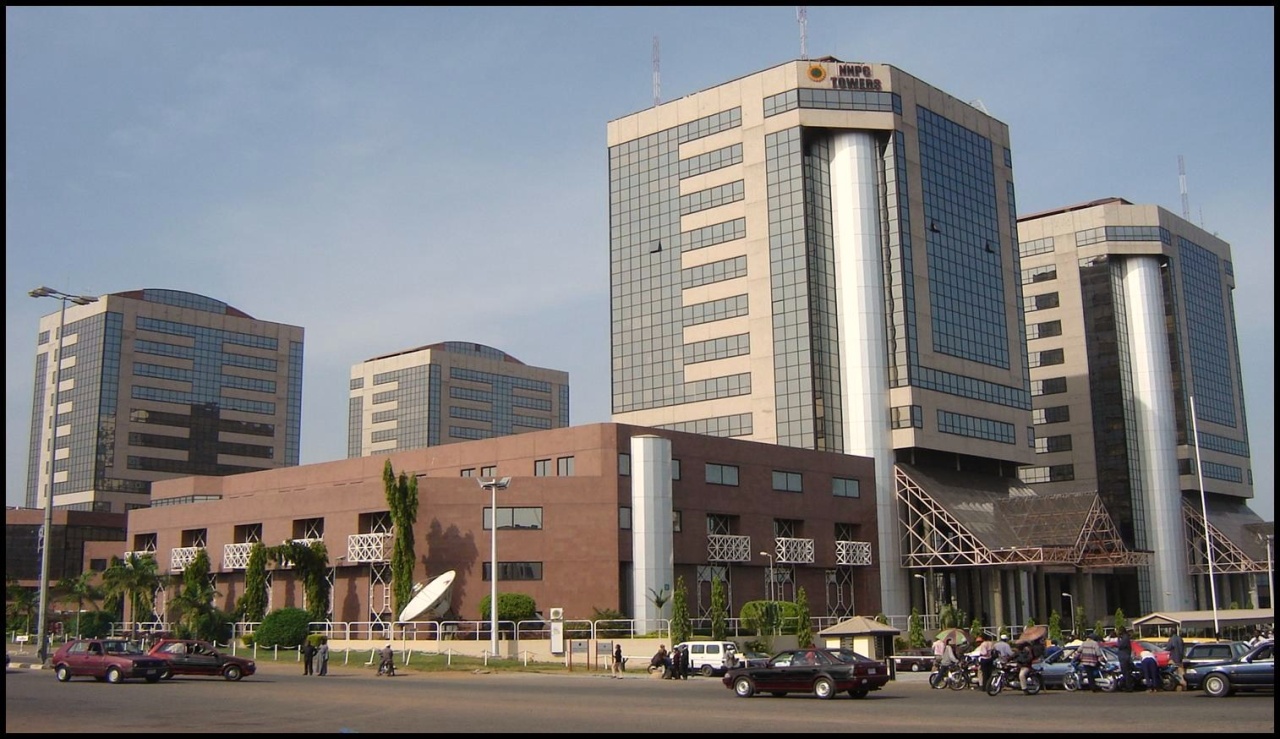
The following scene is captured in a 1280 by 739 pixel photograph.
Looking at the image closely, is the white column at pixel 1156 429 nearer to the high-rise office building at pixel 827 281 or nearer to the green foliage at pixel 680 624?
the high-rise office building at pixel 827 281

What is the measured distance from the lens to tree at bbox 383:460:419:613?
69.8 meters

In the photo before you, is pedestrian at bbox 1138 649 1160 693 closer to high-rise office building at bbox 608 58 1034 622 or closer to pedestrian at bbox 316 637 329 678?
pedestrian at bbox 316 637 329 678

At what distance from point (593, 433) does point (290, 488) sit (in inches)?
1130

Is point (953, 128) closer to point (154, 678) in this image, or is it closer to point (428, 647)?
point (428, 647)

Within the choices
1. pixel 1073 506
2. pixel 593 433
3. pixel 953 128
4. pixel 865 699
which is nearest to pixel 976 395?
pixel 1073 506

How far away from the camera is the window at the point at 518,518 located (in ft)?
236

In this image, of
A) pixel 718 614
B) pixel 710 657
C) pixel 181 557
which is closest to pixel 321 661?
pixel 710 657

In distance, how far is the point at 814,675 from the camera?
122 feet

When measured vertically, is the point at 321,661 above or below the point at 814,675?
below

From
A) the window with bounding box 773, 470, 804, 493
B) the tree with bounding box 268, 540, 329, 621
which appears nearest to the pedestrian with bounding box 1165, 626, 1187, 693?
the window with bounding box 773, 470, 804, 493

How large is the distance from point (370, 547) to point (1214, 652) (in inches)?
1923

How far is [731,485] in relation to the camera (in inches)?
3140

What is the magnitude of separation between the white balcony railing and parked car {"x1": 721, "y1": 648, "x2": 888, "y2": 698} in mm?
37679

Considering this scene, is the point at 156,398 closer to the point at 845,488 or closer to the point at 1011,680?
the point at 845,488
